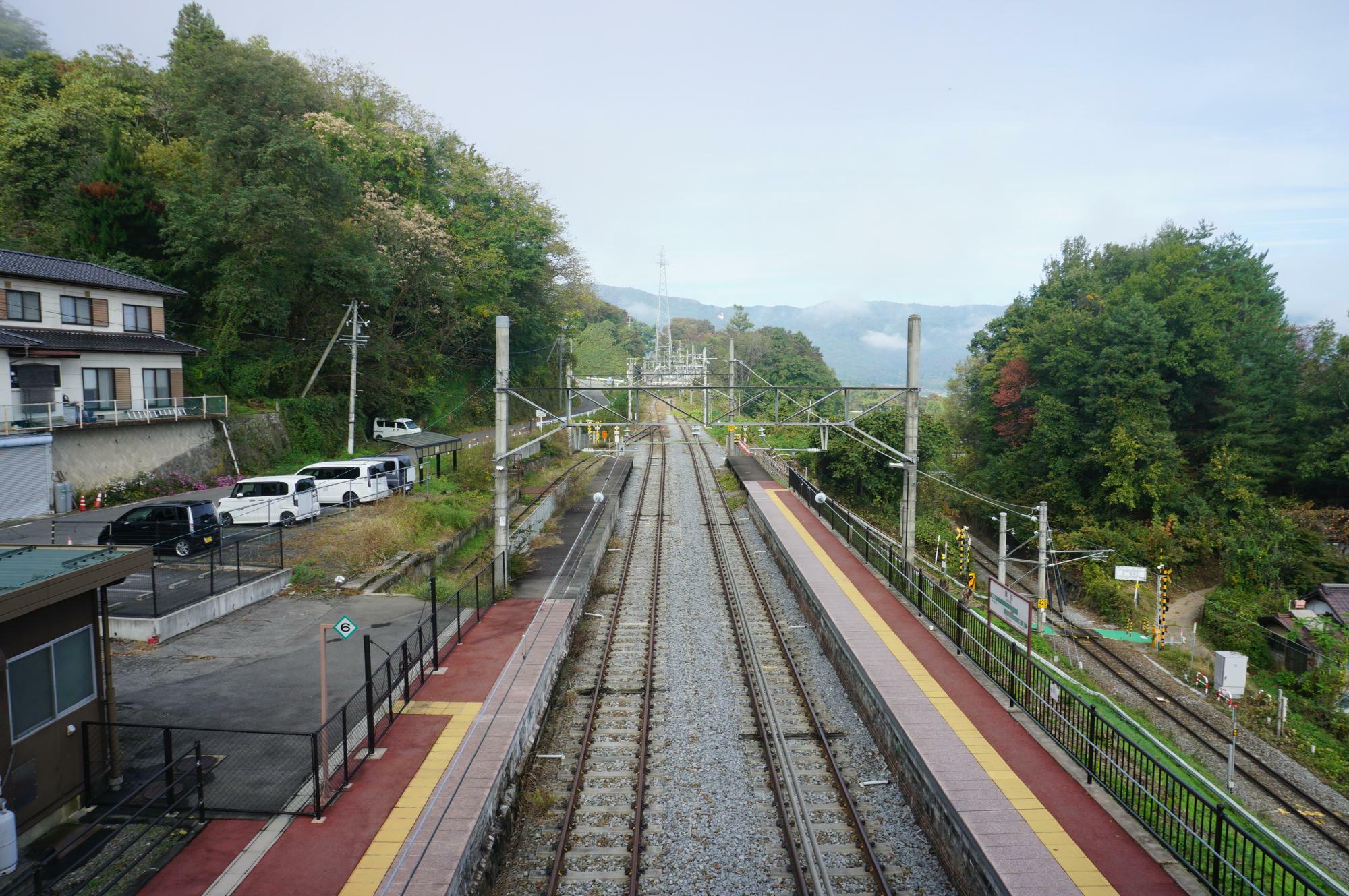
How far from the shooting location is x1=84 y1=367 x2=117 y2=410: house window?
78.5 feet

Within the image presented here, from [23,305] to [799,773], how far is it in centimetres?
2600

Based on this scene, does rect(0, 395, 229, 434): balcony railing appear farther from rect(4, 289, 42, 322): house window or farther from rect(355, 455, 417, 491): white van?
rect(355, 455, 417, 491): white van

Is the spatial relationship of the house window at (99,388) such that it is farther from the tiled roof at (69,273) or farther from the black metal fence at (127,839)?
the black metal fence at (127,839)

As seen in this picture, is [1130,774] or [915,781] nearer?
[1130,774]

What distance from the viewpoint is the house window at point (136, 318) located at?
86.7ft

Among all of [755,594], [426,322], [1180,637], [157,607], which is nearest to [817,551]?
[755,594]

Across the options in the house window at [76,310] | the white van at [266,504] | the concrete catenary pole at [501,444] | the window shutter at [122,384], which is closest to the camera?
the concrete catenary pole at [501,444]

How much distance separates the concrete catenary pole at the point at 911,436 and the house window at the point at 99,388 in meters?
23.5

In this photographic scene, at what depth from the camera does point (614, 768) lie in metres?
11.3

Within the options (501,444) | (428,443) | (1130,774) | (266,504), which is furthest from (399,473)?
(1130,774)

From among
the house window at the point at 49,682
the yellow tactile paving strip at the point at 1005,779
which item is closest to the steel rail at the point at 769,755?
the yellow tactile paving strip at the point at 1005,779

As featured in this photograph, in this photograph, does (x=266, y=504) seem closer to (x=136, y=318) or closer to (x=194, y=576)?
(x=194, y=576)

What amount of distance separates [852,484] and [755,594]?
56.8 ft

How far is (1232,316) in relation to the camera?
35.8 meters
